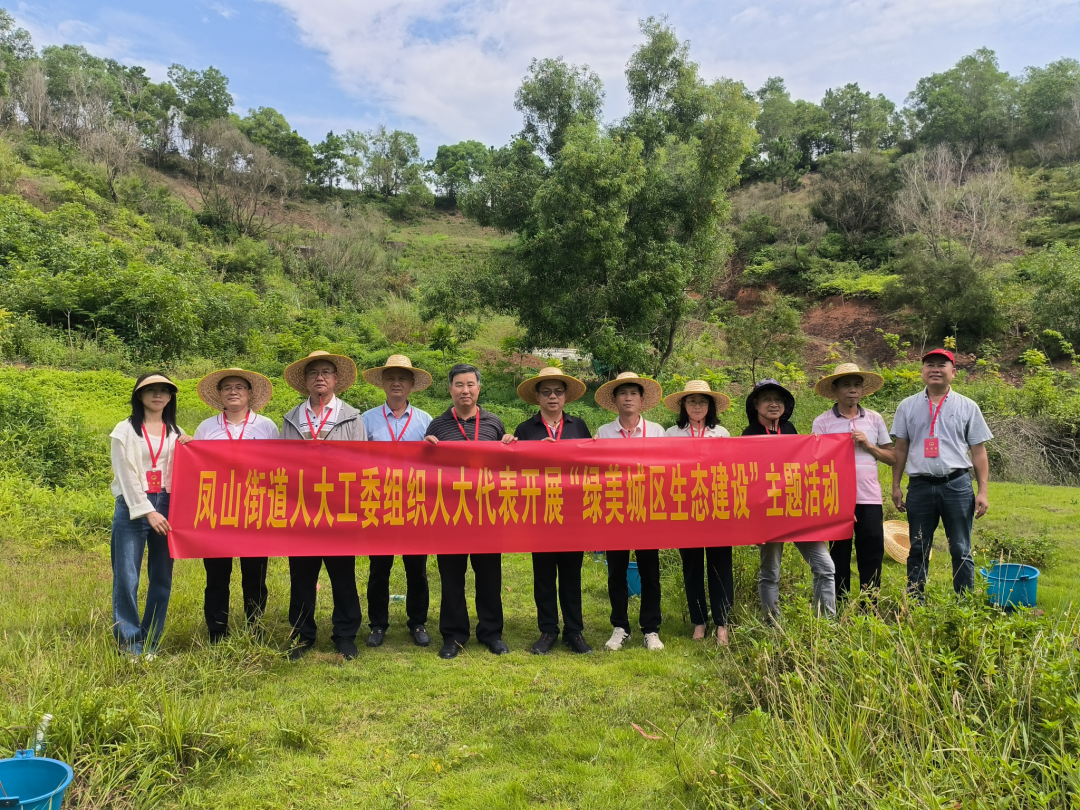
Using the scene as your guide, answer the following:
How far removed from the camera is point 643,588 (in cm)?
444

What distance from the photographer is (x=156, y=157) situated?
43469 mm

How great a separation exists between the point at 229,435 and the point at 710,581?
330 centimetres

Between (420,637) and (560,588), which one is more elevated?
(560,588)

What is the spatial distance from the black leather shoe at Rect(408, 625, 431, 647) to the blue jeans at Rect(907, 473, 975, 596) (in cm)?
312

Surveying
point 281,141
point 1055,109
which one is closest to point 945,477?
point 1055,109

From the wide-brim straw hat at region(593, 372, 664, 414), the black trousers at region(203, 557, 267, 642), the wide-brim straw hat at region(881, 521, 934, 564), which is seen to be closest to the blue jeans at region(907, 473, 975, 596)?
the wide-brim straw hat at region(593, 372, 664, 414)

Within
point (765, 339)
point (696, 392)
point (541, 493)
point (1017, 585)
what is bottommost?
point (1017, 585)

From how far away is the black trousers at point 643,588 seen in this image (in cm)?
436

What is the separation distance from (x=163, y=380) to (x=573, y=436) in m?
2.53

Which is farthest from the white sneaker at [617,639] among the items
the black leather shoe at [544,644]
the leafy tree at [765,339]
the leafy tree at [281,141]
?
the leafy tree at [281,141]

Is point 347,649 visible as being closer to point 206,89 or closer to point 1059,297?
point 1059,297

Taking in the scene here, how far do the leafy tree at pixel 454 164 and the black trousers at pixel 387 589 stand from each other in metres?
50.2

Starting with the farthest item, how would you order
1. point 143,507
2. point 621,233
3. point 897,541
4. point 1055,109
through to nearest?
1. point 1055,109
2. point 621,233
3. point 897,541
4. point 143,507

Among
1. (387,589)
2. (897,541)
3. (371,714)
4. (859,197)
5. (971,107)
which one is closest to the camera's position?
(371,714)
